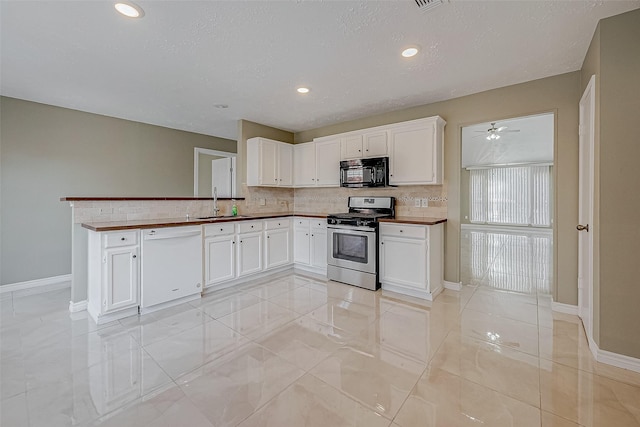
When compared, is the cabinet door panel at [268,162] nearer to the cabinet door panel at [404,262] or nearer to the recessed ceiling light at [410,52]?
the cabinet door panel at [404,262]

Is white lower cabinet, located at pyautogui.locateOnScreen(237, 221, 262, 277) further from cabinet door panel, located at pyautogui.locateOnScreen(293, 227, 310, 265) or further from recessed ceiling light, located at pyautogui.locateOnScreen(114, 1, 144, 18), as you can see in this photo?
recessed ceiling light, located at pyautogui.locateOnScreen(114, 1, 144, 18)

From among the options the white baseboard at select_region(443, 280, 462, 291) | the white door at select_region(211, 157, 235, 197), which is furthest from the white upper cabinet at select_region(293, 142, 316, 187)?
the white baseboard at select_region(443, 280, 462, 291)

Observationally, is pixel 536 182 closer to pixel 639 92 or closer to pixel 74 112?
pixel 639 92

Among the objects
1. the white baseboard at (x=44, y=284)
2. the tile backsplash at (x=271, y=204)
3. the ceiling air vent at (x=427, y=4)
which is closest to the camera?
the ceiling air vent at (x=427, y=4)

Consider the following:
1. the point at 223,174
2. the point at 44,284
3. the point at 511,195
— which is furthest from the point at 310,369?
the point at 511,195

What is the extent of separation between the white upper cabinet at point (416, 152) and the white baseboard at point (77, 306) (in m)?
3.97

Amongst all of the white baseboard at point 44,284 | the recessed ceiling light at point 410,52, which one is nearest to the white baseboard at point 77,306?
the white baseboard at point 44,284

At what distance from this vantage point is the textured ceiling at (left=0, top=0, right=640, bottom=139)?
1.95 metres

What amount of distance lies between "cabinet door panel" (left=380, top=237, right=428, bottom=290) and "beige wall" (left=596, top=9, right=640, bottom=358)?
152 cm

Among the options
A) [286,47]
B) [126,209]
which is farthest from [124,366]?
[286,47]

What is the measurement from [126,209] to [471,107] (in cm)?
452

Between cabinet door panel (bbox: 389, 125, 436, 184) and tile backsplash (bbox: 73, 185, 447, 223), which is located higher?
cabinet door panel (bbox: 389, 125, 436, 184)

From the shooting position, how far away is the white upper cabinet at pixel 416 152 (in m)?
3.48

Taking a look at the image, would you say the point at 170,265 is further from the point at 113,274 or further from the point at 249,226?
the point at 249,226
